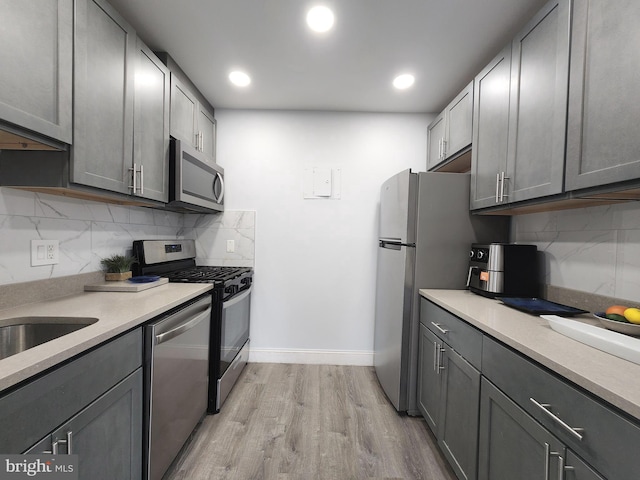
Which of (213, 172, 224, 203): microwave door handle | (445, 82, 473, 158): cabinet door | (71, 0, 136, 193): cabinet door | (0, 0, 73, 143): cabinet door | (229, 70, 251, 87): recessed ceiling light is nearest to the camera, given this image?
(0, 0, 73, 143): cabinet door

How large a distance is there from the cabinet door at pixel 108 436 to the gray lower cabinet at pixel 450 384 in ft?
4.81

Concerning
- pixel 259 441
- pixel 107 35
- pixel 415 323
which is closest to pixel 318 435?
pixel 259 441

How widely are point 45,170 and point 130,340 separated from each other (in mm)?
802

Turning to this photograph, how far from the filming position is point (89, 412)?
0.91 m

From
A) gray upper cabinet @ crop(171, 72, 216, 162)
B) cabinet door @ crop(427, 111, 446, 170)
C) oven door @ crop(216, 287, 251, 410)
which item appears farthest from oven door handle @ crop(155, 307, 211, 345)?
cabinet door @ crop(427, 111, 446, 170)

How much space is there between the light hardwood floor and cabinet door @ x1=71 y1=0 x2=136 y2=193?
1.60 meters

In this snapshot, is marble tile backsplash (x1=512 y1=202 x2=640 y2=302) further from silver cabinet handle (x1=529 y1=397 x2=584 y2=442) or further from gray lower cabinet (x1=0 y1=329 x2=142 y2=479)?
gray lower cabinet (x1=0 y1=329 x2=142 y2=479)

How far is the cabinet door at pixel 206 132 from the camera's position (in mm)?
2416

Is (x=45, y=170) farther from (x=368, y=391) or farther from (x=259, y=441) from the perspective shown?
(x=368, y=391)

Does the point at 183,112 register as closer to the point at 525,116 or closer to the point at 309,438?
the point at 525,116

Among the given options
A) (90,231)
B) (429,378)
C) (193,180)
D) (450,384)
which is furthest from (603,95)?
(90,231)

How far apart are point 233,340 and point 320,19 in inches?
89.5

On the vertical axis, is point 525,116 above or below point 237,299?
above

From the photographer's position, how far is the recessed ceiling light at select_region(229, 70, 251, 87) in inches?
85.1
